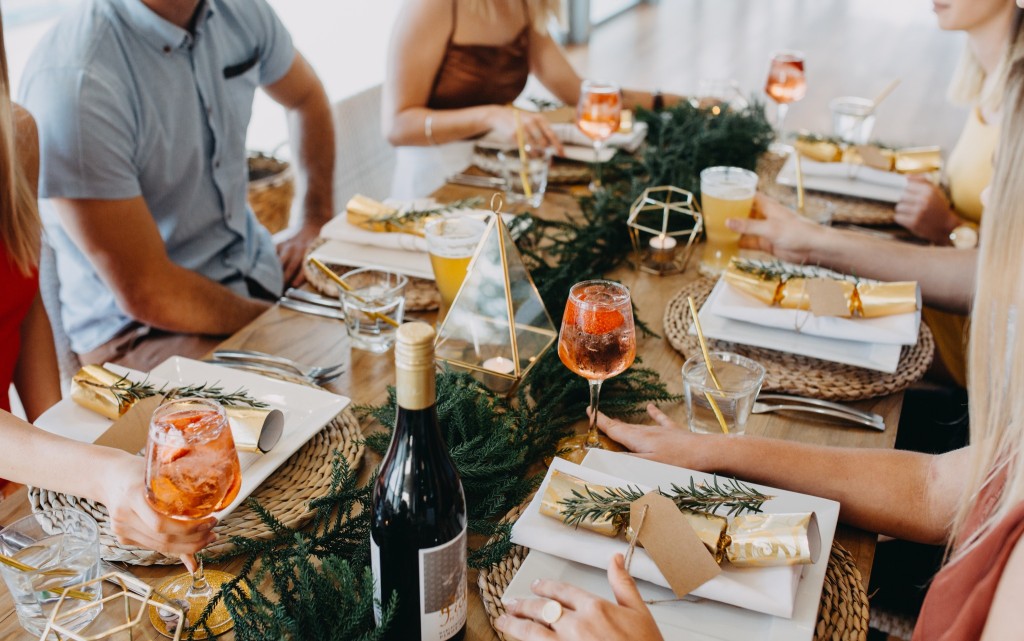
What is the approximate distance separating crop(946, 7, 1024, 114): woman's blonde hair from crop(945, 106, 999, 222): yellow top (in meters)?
0.05

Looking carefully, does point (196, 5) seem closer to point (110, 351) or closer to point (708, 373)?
point (110, 351)

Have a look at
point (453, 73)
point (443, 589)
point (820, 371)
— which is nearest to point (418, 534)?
point (443, 589)

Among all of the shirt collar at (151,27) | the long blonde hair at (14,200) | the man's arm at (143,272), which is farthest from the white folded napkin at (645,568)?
the shirt collar at (151,27)

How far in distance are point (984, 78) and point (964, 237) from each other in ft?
1.74

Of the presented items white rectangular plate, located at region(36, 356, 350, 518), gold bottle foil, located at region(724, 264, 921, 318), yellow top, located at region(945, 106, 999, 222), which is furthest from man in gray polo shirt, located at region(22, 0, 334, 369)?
yellow top, located at region(945, 106, 999, 222)

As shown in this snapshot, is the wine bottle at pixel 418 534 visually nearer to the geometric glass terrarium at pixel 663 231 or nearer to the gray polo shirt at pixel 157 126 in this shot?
the geometric glass terrarium at pixel 663 231

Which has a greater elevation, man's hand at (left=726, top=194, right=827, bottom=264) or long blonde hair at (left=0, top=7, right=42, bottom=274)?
long blonde hair at (left=0, top=7, right=42, bottom=274)

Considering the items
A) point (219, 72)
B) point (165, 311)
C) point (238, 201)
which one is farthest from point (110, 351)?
point (219, 72)

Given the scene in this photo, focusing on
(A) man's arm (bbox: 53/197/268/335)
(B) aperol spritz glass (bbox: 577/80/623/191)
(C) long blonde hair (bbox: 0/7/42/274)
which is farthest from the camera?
(B) aperol spritz glass (bbox: 577/80/623/191)

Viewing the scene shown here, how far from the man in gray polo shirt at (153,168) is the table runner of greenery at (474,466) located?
829 mm

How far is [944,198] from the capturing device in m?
1.97

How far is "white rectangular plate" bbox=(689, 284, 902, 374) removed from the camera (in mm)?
1344

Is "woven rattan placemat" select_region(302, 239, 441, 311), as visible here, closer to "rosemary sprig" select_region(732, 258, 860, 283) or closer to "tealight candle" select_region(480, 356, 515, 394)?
"tealight candle" select_region(480, 356, 515, 394)

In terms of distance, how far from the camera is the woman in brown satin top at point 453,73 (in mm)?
2578
